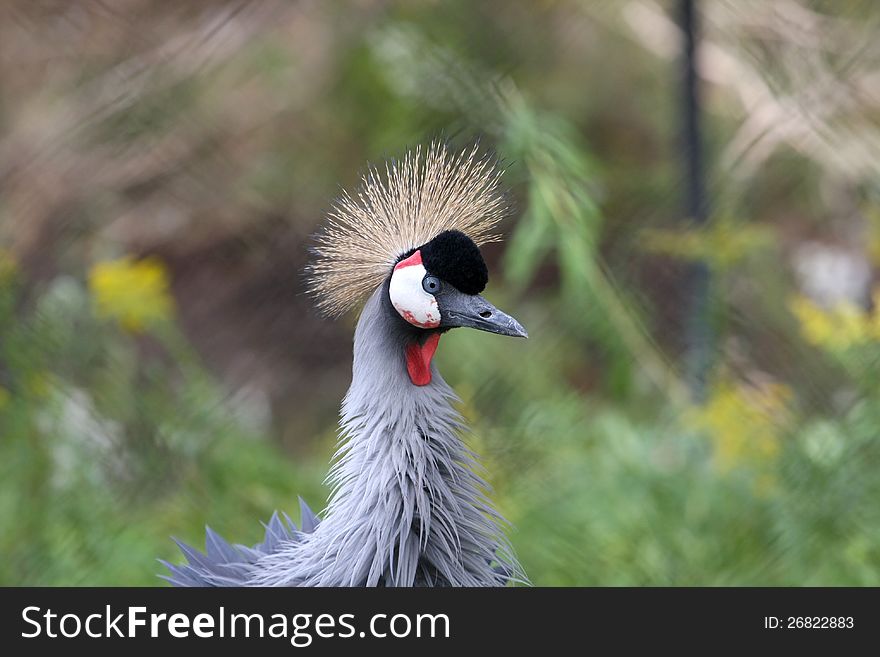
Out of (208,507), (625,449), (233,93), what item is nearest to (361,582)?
(208,507)

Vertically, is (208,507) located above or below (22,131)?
below

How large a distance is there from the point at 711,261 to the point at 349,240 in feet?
3.41

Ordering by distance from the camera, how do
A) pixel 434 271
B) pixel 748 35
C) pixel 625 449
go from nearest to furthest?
pixel 434 271
pixel 625 449
pixel 748 35

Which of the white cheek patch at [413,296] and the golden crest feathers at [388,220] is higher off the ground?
the golden crest feathers at [388,220]

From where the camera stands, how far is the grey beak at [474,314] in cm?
125

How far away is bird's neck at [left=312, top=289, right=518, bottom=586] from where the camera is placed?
1281 millimetres

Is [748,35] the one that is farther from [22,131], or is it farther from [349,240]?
[22,131]

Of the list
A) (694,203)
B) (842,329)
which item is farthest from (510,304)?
(842,329)

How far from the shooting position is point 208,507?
6.99 feet

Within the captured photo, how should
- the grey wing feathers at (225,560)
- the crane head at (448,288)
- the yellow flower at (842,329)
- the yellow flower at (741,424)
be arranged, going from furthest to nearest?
1. the yellow flower at (741,424)
2. the yellow flower at (842,329)
3. the grey wing feathers at (225,560)
4. the crane head at (448,288)

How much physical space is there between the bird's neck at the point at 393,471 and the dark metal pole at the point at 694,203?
1.03m

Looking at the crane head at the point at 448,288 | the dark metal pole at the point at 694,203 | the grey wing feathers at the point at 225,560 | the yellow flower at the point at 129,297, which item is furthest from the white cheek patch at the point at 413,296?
the dark metal pole at the point at 694,203

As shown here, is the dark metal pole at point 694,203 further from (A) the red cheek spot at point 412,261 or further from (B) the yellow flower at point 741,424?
(A) the red cheek spot at point 412,261

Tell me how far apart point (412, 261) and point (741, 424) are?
3.55 feet
